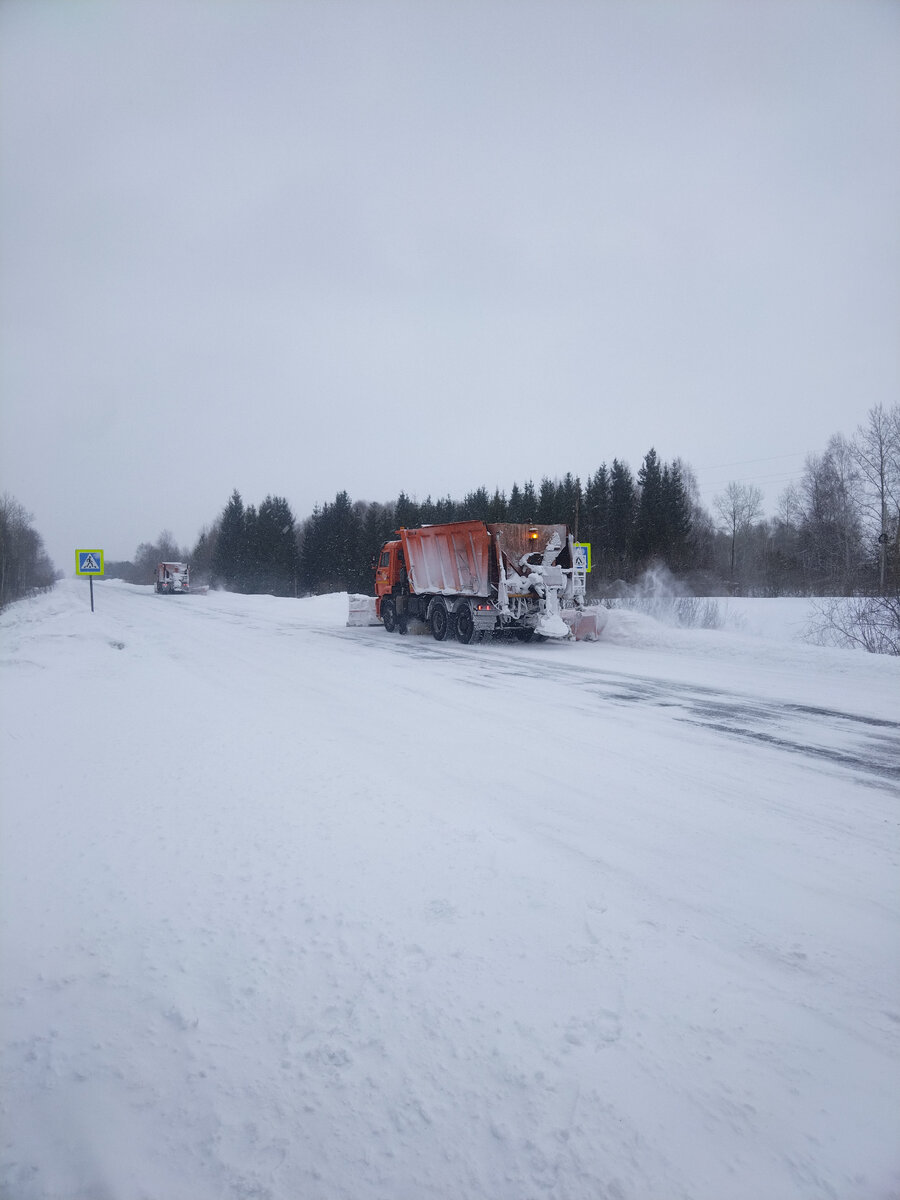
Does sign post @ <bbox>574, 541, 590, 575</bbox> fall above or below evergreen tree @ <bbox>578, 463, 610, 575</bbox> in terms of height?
below

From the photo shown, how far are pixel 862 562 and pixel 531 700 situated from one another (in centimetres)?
1729

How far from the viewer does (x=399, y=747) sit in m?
6.45

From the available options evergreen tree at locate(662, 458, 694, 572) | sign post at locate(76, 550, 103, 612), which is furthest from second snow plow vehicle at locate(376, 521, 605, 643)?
evergreen tree at locate(662, 458, 694, 572)

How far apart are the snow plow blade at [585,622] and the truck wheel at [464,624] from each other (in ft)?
7.50

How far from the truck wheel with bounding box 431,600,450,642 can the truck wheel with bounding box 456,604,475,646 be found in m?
0.39

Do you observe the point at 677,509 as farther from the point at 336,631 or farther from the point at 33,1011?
the point at 33,1011

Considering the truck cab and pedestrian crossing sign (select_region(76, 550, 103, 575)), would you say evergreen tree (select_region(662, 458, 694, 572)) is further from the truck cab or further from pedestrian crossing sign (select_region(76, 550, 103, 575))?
pedestrian crossing sign (select_region(76, 550, 103, 575))

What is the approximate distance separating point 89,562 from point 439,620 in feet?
60.3

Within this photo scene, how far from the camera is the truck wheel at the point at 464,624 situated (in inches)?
638

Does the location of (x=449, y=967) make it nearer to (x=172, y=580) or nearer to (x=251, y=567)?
(x=172, y=580)

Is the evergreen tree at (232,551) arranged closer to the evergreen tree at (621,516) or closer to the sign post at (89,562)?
the evergreen tree at (621,516)

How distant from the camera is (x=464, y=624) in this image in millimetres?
16500

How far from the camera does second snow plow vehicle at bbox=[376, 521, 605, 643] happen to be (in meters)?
15.6

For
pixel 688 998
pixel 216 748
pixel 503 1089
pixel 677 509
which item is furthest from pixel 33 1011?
pixel 677 509
